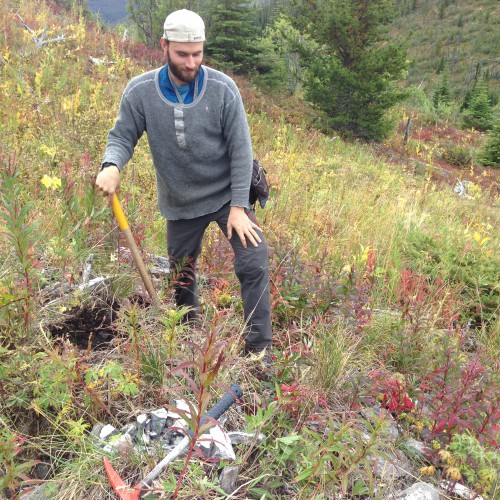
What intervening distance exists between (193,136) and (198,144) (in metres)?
0.05

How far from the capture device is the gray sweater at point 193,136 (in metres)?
2.54

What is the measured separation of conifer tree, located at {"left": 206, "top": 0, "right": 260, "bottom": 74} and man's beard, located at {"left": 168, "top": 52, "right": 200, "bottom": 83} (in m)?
10.9

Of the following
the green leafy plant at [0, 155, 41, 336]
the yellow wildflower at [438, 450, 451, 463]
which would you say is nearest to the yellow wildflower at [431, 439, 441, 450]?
the yellow wildflower at [438, 450, 451, 463]

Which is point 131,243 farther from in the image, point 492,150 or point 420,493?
point 492,150

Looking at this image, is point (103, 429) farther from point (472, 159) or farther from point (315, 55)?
point (472, 159)

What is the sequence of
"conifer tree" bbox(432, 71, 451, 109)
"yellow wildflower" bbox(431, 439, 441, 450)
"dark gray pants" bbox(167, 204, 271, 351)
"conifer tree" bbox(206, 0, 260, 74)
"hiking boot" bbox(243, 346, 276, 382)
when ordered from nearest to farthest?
"yellow wildflower" bbox(431, 439, 441, 450)
"hiking boot" bbox(243, 346, 276, 382)
"dark gray pants" bbox(167, 204, 271, 351)
"conifer tree" bbox(206, 0, 260, 74)
"conifer tree" bbox(432, 71, 451, 109)

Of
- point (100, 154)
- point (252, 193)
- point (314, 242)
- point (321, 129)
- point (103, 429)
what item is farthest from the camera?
point (321, 129)

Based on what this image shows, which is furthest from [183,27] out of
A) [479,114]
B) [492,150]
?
[479,114]

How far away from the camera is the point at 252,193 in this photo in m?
2.82

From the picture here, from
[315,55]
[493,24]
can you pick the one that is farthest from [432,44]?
[315,55]

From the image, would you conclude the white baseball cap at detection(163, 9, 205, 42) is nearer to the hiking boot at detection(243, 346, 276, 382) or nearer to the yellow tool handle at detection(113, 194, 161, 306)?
the yellow tool handle at detection(113, 194, 161, 306)

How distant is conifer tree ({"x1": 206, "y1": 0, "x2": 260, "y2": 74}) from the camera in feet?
40.5

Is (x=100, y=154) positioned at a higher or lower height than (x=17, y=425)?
higher

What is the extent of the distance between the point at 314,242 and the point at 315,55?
10131 millimetres
